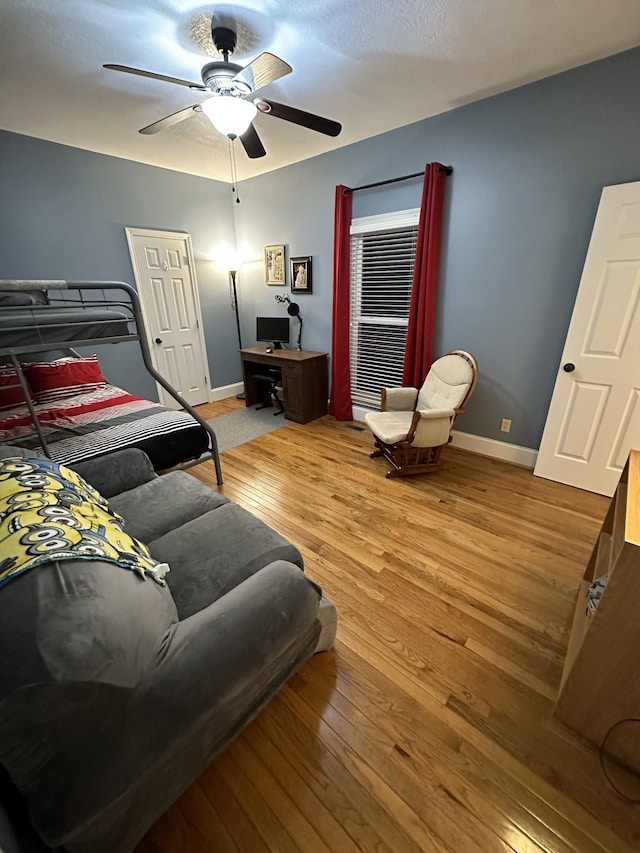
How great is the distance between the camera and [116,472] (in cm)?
176

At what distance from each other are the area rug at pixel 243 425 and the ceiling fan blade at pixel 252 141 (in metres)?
2.36

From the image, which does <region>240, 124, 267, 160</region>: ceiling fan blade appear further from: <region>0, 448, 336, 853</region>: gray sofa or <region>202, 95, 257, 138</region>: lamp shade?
<region>0, 448, 336, 853</region>: gray sofa

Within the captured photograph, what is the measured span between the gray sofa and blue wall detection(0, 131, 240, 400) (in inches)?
140

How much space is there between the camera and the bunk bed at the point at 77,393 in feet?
5.46

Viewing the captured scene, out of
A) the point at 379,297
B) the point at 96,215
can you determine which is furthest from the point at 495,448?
the point at 96,215

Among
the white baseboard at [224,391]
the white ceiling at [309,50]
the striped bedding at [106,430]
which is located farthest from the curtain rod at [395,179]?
the white baseboard at [224,391]

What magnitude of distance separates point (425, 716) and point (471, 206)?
10.6 feet

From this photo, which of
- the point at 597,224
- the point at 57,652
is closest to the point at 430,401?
the point at 597,224

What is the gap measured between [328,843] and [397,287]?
11.5ft

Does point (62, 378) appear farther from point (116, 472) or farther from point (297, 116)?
point (297, 116)

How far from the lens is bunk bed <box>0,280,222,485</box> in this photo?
166 cm

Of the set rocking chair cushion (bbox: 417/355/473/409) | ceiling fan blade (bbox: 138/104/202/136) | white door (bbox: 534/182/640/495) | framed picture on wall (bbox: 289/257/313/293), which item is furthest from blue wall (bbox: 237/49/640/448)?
ceiling fan blade (bbox: 138/104/202/136)

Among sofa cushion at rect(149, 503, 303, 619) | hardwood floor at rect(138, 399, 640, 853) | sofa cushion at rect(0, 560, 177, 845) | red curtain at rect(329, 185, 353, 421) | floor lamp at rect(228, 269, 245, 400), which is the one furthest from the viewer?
floor lamp at rect(228, 269, 245, 400)

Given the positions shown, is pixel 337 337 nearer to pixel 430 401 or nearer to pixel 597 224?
pixel 430 401
